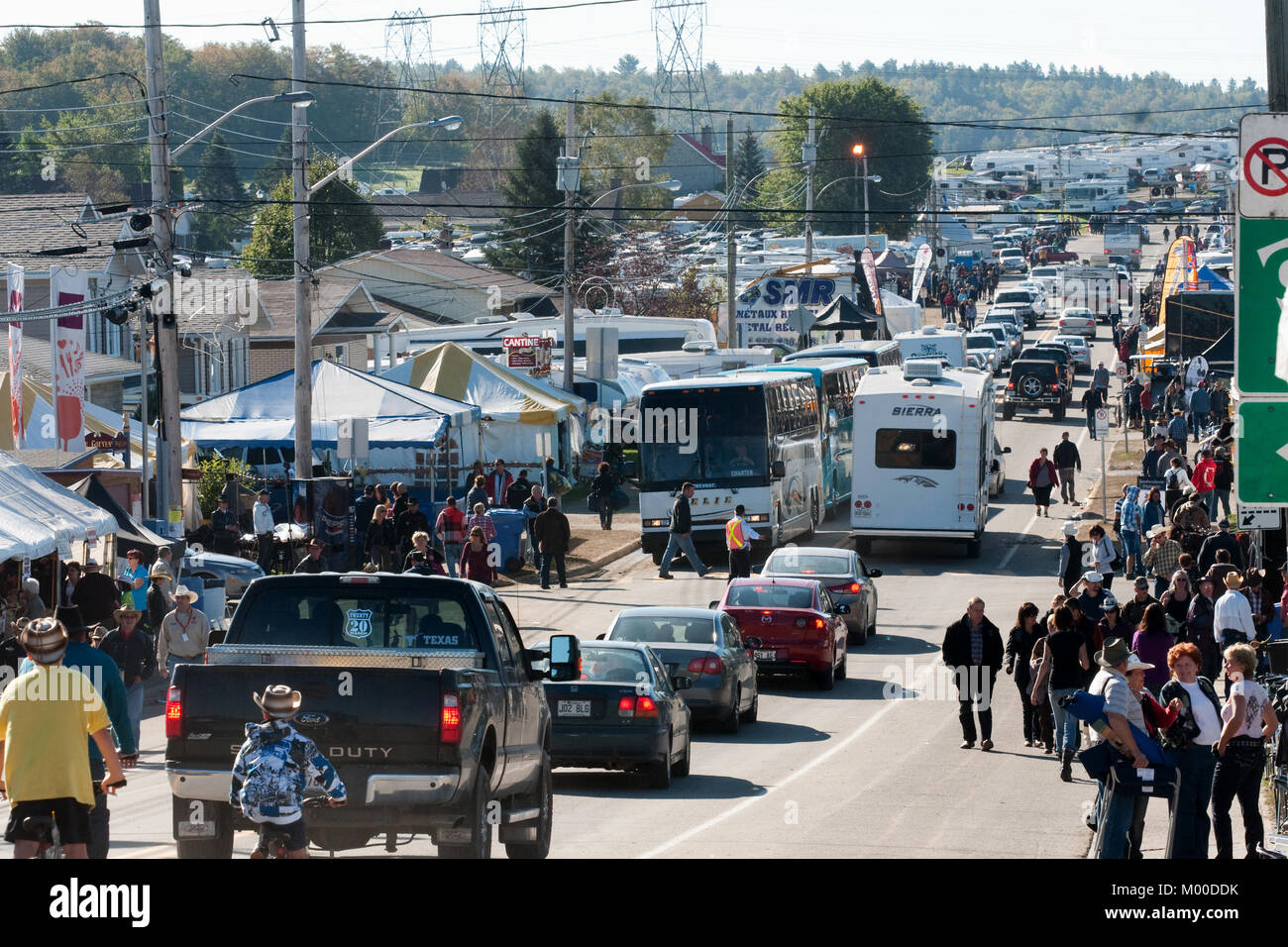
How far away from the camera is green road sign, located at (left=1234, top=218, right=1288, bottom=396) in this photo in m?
6.88

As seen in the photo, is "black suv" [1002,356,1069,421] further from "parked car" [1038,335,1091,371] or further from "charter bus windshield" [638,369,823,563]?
"charter bus windshield" [638,369,823,563]

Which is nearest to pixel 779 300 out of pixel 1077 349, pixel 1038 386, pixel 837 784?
pixel 1038 386

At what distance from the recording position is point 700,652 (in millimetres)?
19109

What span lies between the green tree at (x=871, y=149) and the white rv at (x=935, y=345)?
8668 centimetres

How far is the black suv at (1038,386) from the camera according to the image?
5819cm

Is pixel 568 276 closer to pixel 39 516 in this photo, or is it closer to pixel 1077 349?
pixel 39 516

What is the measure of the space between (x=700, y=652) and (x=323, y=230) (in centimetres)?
7636

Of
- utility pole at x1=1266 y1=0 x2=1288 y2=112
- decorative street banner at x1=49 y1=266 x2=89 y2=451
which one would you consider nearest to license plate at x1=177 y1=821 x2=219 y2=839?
utility pole at x1=1266 y1=0 x2=1288 y2=112

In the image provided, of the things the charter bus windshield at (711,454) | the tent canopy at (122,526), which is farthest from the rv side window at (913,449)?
the tent canopy at (122,526)

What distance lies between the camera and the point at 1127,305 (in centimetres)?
9988

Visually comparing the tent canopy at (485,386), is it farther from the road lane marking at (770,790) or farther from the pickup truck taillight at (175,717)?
the pickup truck taillight at (175,717)

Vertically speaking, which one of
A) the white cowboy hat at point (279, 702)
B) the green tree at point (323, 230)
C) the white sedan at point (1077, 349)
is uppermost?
the green tree at point (323, 230)
